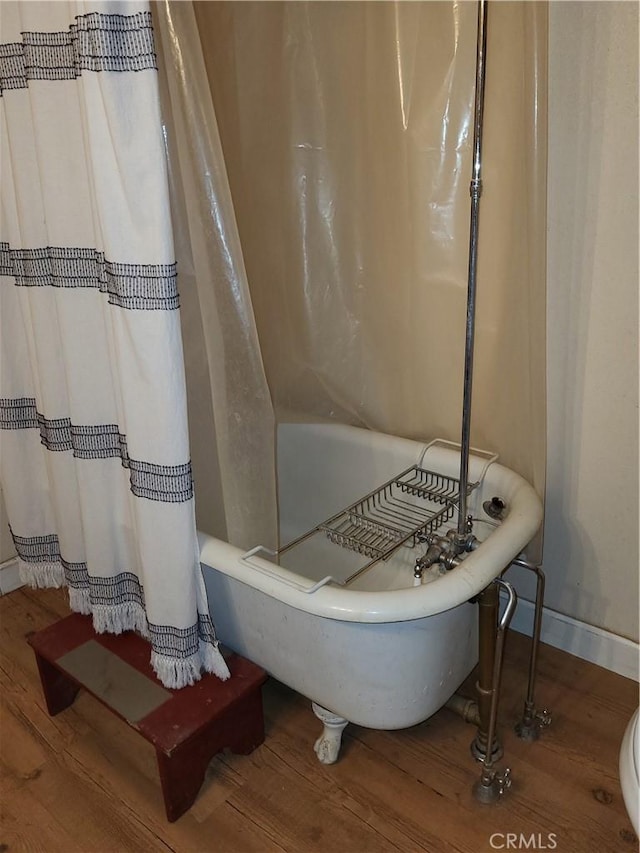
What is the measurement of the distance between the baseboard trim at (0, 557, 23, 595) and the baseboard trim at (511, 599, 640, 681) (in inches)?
56.6

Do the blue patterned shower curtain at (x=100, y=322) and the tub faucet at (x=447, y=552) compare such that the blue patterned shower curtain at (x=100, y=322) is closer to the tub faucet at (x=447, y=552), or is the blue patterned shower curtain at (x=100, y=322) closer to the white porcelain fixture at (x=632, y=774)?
the tub faucet at (x=447, y=552)

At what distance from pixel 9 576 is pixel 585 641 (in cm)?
161

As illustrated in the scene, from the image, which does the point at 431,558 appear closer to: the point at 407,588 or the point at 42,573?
the point at 407,588

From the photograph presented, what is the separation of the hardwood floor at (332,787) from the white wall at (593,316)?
0.29m

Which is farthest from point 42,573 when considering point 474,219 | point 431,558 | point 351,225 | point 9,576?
point 474,219

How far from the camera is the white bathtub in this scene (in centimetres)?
115

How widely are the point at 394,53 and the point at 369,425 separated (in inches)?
33.5

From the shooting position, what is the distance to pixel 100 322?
1286 mm

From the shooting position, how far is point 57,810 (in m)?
1.35

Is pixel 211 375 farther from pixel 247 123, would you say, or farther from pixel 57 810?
pixel 57 810

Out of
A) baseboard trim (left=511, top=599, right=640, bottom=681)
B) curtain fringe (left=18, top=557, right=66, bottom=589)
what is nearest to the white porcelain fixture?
baseboard trim (left=511, top=599, right=640, bottom=681)

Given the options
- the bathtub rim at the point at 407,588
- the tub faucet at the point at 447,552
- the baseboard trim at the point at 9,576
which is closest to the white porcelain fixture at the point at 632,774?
the bathtub rim at the point at 407,588

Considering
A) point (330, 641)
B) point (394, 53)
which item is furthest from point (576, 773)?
point (394, 53)

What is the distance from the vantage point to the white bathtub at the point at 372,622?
1.15 meters
